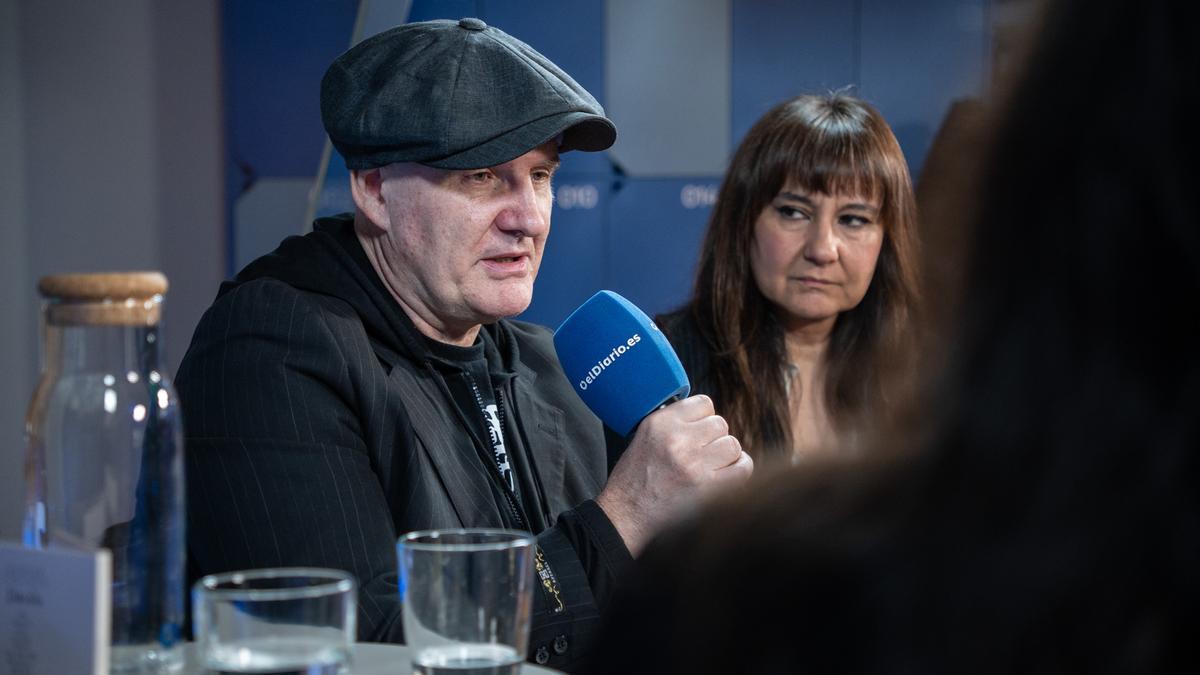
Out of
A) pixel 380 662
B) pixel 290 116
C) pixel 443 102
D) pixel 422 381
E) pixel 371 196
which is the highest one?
pixel 290 116

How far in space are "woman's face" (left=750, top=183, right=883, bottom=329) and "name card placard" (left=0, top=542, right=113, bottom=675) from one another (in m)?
1.89

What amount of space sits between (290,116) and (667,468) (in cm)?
259

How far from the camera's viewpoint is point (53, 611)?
785 mm

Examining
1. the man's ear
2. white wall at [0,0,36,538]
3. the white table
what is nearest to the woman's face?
the man's ear

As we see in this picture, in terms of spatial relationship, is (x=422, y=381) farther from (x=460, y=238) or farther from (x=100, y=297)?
(x=100, y=297)

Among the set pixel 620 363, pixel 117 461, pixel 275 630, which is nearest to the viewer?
pixel 275 630

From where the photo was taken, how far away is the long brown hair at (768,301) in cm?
247

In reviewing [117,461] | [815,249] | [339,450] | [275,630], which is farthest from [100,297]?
[815,249]

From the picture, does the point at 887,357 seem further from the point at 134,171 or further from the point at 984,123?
the point at 134,171

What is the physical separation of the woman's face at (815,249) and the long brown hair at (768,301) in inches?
1.1

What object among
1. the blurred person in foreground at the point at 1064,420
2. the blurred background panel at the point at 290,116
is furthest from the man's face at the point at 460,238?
the blurred background panel at the point at 290,116

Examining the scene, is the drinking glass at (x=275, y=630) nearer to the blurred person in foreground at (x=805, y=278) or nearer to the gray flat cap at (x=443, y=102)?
the gray flat cap at (x=443, y=102)

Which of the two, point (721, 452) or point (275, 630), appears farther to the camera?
point (721, 452)

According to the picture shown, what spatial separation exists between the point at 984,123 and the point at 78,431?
68cm
